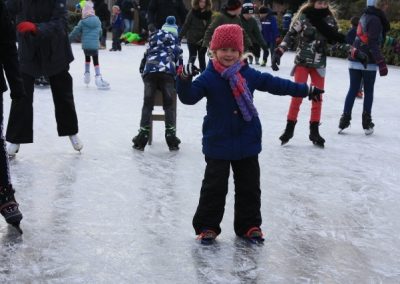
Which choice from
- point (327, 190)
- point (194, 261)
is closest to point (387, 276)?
point (194, 261)

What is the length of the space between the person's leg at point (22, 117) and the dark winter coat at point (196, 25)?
664cm

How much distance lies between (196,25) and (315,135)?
5815 mm

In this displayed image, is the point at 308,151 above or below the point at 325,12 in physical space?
below

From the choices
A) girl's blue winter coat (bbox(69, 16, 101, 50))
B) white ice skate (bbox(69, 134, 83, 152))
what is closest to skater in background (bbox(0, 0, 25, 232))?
white ice skate (bbox(69, 134, 83, 152))

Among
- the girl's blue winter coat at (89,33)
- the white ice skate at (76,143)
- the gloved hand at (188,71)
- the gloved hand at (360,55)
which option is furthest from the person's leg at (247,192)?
the girl's blue winter coat at (89,33)

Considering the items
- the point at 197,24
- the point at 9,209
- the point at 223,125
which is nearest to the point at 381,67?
the point at 223,125

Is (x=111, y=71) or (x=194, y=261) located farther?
(x=111, y=71)

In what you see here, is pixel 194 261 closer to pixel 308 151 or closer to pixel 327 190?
pixel 327 190

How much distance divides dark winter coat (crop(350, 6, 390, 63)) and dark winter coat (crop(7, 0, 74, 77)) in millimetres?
3558

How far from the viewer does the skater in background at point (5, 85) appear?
4.57 metres

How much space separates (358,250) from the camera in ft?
15.0

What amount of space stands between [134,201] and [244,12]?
Answer: 352 inches

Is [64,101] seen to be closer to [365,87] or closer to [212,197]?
[212,197]

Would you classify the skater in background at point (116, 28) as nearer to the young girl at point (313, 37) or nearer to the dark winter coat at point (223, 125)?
the young girl at point (313, 37)
